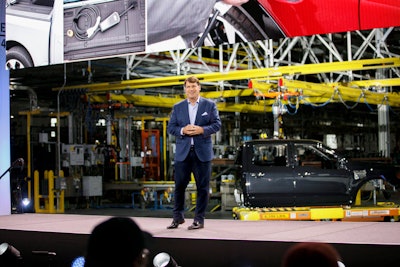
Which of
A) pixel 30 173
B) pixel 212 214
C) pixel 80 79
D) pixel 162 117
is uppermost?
pixel 80 79

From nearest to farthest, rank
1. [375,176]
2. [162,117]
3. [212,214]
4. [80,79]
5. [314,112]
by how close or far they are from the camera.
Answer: [375,176]
[212,214]
[162,117]
[80,79]
[314,112]

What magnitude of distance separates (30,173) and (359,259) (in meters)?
12.3

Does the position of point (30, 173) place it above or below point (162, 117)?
below

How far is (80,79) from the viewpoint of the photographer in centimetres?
2008

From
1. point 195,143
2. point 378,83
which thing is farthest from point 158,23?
point 378,83

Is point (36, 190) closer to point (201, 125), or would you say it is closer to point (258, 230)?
point (201, 125)

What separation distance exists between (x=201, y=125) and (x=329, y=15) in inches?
69.5

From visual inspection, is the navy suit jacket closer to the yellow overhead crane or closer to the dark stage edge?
the dark stage edge

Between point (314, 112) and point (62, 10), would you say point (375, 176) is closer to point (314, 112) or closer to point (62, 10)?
point (62, 10)

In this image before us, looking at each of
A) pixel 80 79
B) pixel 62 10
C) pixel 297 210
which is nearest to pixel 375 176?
pixel 297 210

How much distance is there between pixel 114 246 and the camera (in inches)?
90.4

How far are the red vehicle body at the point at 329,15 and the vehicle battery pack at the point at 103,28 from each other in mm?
1627

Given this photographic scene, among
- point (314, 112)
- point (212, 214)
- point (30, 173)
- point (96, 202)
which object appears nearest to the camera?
point (212, 214)

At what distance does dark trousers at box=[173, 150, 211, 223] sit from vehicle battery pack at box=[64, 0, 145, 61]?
1920mm
